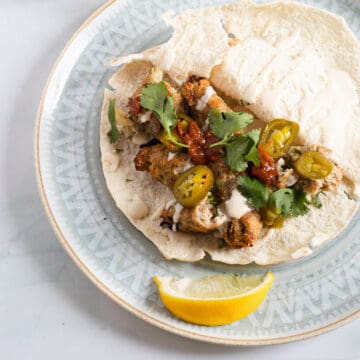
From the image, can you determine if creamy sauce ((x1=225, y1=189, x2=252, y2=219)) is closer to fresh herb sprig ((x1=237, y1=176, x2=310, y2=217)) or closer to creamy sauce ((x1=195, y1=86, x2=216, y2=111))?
fresh herb sprig ((x1=237, y1=176, x2=310, y2=217))

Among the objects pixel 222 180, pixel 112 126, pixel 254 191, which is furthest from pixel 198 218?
pixel 112 126

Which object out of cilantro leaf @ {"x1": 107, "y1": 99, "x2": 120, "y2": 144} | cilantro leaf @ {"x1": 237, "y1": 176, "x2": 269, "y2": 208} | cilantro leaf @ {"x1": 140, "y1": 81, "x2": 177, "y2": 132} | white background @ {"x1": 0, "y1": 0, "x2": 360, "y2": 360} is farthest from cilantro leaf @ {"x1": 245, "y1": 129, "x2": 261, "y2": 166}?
white background @ {"x1": 0, "y1": 0, "x2": 360, "y2": 360}

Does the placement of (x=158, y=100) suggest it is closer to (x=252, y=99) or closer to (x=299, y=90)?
(x=252, y=99)

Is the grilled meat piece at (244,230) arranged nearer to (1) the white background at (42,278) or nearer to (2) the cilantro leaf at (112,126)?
(1) the white background at (42,278)

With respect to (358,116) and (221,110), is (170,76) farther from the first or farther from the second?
(358,116)

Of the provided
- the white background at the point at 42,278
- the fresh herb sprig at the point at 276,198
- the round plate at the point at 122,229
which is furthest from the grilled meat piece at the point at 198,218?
the white background at the point at 42,278

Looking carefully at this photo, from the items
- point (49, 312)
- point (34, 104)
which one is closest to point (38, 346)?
point (49, 312)

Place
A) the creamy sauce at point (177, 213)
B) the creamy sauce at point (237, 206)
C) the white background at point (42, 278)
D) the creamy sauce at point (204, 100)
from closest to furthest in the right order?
the creamy sauce at point (237, 206)
the creamy sauce at point (177, 213)
the creamy sauce at point (204, 100)
the white background at point (42, 278)
